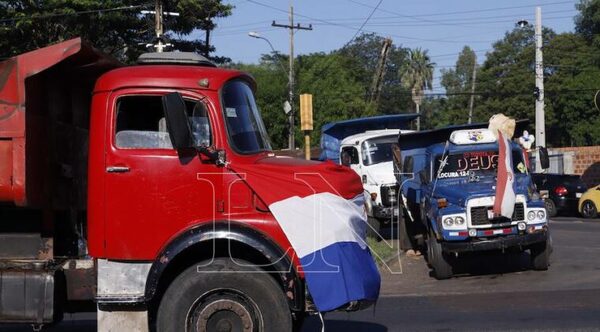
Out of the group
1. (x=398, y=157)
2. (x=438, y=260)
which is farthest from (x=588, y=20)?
(x=438, y=260)

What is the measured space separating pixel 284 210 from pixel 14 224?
259 cm

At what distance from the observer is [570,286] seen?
13195 millimetres

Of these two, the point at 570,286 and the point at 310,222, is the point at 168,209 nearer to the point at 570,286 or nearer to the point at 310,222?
the point at 310,222

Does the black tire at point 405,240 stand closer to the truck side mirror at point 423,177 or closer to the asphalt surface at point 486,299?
the asphalt surface at point 486,299

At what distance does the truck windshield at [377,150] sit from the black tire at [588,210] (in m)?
11.1

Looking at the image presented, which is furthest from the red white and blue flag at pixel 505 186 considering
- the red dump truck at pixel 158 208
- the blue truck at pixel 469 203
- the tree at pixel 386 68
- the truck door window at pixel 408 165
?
the tree at pixel 386 68

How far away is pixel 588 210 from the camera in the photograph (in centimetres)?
2909

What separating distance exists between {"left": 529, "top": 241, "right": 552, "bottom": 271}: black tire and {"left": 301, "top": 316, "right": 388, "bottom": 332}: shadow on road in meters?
5.54

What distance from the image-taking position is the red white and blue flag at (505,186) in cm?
1386

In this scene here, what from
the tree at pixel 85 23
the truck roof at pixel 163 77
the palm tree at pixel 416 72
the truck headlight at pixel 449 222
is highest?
the palm tree at pixel 416 72

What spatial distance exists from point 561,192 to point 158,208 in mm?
25502

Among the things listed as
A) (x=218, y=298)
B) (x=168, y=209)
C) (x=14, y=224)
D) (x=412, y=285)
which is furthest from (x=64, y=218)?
(x=412, y=285)

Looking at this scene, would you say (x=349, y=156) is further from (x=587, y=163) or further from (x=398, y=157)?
(x=587, y=163)

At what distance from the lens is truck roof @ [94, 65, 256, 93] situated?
707 cm
